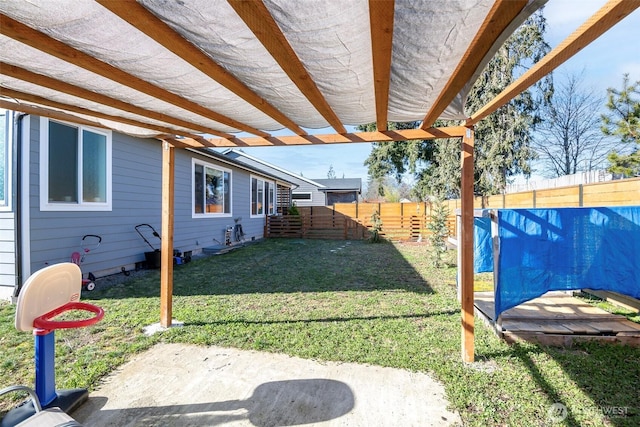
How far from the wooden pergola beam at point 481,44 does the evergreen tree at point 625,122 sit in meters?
8.49

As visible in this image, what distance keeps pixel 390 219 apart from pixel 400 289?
8.48 meters

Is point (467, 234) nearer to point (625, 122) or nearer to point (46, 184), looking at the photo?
point (46, 184)

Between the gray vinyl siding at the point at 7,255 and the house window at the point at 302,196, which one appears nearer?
the gray vinyl siding at the point at 7,255

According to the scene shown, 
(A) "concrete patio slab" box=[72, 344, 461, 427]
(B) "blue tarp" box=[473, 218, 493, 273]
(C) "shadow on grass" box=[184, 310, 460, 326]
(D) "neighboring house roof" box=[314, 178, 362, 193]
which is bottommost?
(A) "concrete patio slab" box=[72, 344, 461, 427]

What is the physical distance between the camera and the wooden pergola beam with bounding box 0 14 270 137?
1.42 m

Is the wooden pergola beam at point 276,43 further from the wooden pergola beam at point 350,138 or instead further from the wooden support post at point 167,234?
the wooden support post at point 167,234

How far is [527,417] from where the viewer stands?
205cm

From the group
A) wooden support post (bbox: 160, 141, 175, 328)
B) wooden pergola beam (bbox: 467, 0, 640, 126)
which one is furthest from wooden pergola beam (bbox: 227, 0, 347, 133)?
wooden support post (bbox: 160, 141, 175, 328)

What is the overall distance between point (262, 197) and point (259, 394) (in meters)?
11.9

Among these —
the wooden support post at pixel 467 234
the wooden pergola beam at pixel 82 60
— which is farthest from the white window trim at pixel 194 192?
the wooden support post at pixel 467 234

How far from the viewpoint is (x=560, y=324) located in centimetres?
330

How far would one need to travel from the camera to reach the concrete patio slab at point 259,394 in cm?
203

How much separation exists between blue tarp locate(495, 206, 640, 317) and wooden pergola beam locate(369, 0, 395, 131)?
1.96 metres

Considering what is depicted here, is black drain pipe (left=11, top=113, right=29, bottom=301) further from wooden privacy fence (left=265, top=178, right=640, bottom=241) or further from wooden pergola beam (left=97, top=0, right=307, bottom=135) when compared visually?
wooden privacy fence (left=265, top=178, right=640, bottom=241)
